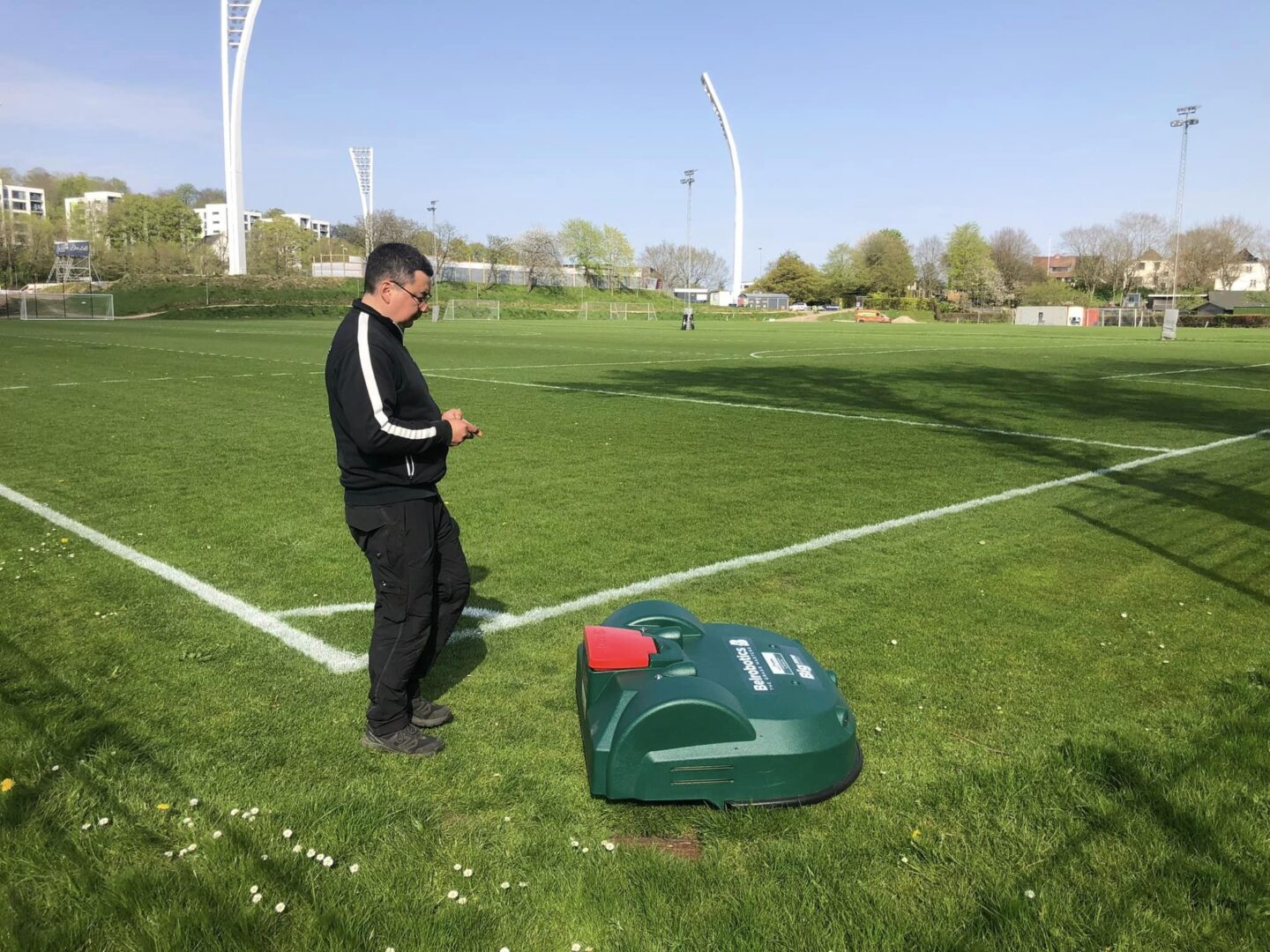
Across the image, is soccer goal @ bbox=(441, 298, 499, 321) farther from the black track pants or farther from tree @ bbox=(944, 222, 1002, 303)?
the black track pants

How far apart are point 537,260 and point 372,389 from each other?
369 feet

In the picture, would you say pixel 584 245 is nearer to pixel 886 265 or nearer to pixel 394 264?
pixel 886 265

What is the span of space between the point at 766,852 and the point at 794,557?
11.3 feet

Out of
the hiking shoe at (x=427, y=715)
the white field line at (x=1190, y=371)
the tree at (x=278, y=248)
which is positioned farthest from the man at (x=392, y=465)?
the tree at (x=278, y=248)

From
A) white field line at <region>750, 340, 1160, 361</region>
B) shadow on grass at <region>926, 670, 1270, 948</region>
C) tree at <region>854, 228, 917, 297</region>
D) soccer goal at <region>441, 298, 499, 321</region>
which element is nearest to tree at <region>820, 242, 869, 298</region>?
tree at <region>854, 228, 917, 297</region>

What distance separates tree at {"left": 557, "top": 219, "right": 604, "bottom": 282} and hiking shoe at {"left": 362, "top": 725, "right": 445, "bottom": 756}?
4948 inches

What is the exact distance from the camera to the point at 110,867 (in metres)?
2.88

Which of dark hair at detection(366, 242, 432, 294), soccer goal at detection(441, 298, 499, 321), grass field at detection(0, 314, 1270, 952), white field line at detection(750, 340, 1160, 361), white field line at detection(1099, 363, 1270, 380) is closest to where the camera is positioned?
grass field at detection(0, 314, 1270, 952)

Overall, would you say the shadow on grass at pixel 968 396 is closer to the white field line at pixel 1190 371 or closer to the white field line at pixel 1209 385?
the white field line at pixel 1209 385

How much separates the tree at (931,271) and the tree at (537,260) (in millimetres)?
56650

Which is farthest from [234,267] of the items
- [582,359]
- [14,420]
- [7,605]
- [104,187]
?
[104,187]

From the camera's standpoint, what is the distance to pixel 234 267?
83625mm

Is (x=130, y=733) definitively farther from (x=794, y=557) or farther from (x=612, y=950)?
(x=794, y=557)

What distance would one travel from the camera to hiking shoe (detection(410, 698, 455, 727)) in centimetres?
384
